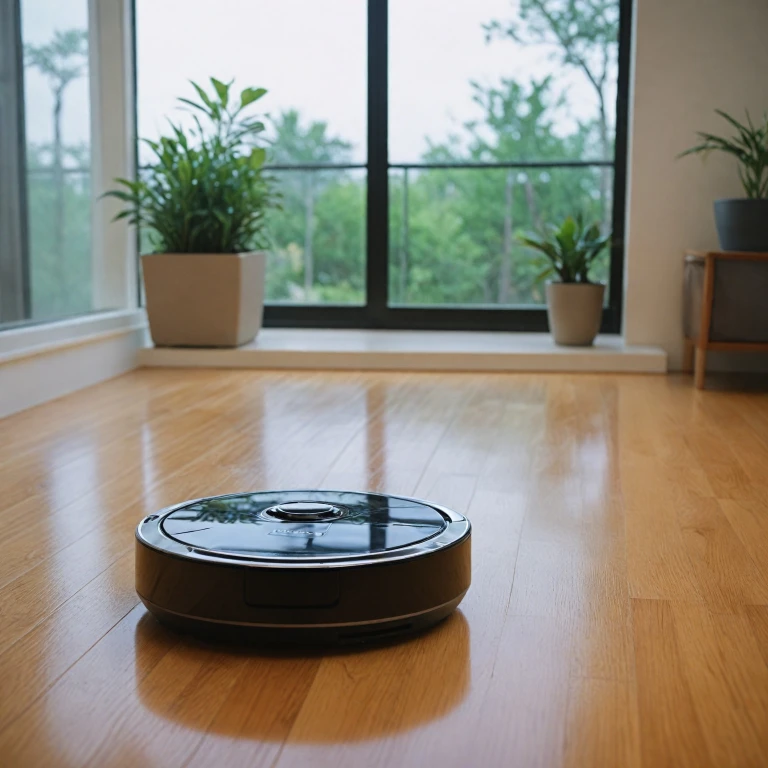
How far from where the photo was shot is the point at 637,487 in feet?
6.77

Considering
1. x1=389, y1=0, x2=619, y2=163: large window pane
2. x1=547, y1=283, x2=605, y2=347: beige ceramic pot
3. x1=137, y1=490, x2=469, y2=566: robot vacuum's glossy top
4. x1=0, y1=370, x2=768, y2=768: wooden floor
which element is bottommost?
x1=0, y1=370, x2=768, y2=768: wooden floor

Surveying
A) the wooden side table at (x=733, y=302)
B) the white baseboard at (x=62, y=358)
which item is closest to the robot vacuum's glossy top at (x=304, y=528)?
the white baseboard at (x=62, y=358)

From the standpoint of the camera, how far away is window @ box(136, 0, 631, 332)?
4438 millimetres

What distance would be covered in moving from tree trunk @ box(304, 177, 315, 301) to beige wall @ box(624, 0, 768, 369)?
4.48 ft

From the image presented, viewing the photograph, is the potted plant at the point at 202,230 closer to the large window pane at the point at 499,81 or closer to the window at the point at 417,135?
the window at the point at 417,135

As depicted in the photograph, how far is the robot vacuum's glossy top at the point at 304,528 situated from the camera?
121cm

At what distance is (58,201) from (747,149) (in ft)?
7.94

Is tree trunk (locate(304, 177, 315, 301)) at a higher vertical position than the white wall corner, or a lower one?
higher

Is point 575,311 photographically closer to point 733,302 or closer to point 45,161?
point 733,302

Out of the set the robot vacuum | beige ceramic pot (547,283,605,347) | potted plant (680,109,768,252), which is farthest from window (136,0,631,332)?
the robot vacuum

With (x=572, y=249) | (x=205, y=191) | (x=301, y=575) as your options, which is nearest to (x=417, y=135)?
(x=572, y=249)

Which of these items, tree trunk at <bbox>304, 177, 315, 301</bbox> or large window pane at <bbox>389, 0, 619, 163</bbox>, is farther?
tree trunk at <bbox>304, 177, 315, 301</bbox>

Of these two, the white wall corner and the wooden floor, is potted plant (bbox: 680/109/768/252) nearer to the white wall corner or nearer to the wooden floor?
the wooden floor

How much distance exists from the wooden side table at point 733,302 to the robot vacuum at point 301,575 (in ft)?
7.61
